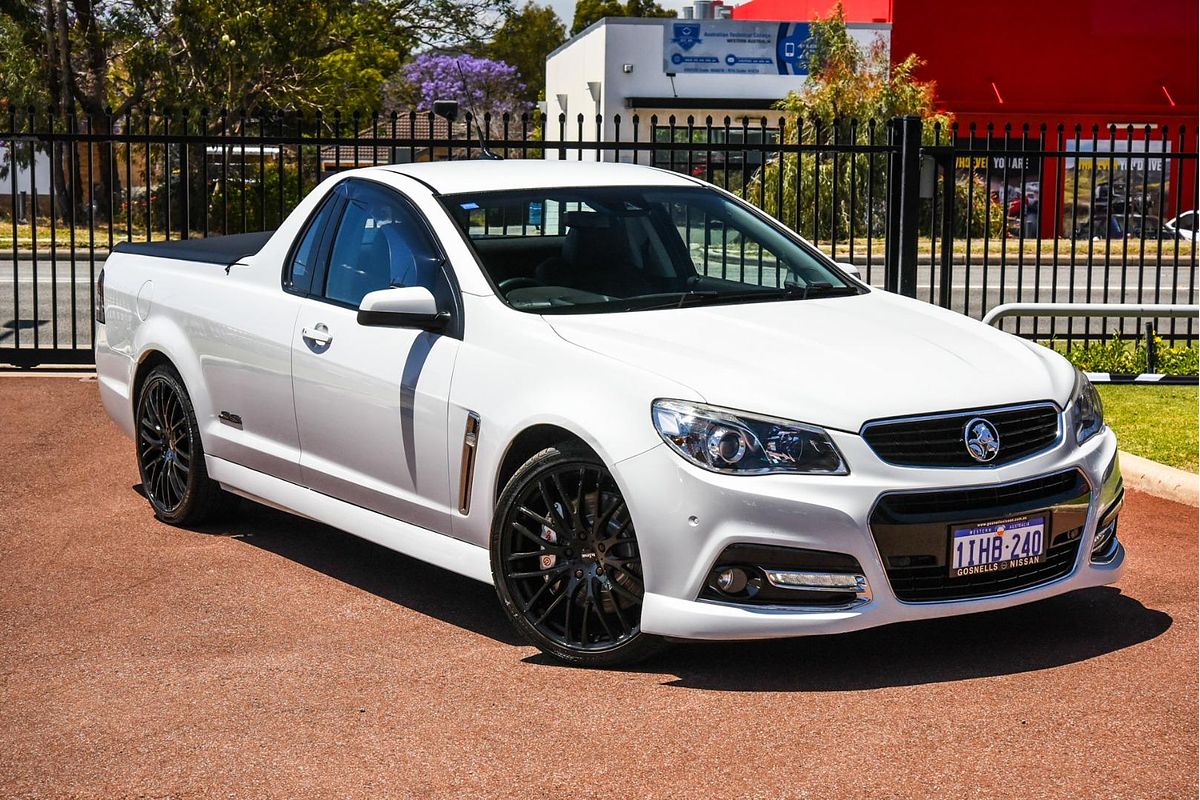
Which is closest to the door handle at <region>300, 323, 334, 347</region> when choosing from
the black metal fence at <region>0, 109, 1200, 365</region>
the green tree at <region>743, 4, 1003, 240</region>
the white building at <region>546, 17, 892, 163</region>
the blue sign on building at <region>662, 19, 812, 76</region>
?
the black metal fence at <region>0, 109, 1200, 365</region>

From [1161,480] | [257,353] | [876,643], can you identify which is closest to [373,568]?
[257,353]

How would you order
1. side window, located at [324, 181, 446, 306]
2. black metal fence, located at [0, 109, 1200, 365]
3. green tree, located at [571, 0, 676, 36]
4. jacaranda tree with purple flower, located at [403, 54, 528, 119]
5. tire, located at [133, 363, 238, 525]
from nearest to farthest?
side window, located at [324, 181, 446, 306] < tire, located at [133, 363, 238, 525] < black metal fence, located at [0, 109, 1200, 365] < jacaranda tree with purple flower, located at [403, 54, 528, 119] < green tree, located at [571, 0, 676, 36]

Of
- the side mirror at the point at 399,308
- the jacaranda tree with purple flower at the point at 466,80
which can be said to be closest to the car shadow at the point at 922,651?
the side mirror at the point at 399,308

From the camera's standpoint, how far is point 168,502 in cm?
749

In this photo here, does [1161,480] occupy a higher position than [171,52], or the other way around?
[171,52]

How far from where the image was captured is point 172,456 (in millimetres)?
7434

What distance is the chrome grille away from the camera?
16.2 ft

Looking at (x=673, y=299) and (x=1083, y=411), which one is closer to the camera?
(x=1083, y=411)

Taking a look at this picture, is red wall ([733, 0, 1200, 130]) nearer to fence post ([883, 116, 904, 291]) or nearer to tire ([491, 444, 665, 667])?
fence post ([883, 116, 904, 291])

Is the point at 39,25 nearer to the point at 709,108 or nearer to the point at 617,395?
the point at 709,108

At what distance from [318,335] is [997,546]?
2.73 metres

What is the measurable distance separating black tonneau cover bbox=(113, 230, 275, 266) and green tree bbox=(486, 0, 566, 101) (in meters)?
86.2

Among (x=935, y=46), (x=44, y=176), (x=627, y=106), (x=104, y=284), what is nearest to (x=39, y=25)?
(x=44, y=176)

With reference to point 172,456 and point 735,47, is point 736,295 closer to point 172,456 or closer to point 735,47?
point 172,456
